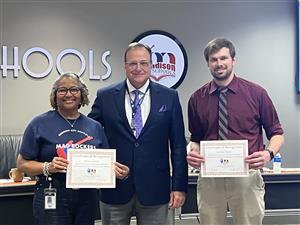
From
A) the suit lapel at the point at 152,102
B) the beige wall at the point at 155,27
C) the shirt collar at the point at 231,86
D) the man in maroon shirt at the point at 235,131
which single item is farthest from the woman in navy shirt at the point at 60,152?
the beige wall at the point at 155,27

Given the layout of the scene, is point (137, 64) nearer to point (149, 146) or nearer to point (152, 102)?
point (152, 102)

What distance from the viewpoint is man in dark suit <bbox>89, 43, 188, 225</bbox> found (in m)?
2.49

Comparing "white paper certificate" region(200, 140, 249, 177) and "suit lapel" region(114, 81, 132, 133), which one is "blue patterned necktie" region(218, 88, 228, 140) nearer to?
"white paper certificate" region(200, 140, 249, 177)

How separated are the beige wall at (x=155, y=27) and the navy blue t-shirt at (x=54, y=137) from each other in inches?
133

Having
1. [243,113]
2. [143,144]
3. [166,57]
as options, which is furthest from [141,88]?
[166,57]

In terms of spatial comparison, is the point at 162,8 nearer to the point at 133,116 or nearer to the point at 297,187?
the point at 297,187

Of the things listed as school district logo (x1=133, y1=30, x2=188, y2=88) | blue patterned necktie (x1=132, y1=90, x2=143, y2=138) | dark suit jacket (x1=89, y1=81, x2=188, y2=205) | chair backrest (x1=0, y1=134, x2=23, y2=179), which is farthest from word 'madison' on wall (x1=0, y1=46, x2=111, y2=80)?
blue patterned necktie (x1=132, y1=90, x2=143, y2=138)

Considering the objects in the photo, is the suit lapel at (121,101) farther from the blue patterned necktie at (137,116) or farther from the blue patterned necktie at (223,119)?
the blue patterned necktie at (223,119)

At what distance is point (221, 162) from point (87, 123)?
843 mm

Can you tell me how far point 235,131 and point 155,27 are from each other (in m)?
3.74

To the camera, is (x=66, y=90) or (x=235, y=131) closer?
(x=66, y=90)

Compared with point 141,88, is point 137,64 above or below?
above

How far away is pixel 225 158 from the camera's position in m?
2.54

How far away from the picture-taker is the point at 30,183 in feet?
12.3
